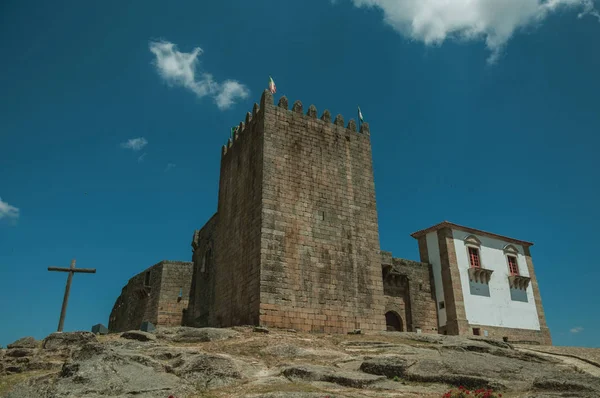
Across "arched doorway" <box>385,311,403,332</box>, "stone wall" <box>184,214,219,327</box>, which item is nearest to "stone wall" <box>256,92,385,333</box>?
"stone wall" <box>184,214,219,327</box>

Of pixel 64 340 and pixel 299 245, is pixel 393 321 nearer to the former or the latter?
pixel 299 245

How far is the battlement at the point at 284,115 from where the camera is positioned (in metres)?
18.3

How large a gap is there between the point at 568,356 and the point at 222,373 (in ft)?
39.6

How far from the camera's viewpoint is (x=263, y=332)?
14.1 metres

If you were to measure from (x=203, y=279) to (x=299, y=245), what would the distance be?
35.2ft

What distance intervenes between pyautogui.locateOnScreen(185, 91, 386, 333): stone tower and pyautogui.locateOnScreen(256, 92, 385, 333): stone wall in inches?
1.5

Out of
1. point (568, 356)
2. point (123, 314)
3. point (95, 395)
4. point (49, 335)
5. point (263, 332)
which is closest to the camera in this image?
point (95, 395)

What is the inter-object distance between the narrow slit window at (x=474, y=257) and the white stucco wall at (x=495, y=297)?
303 millimetres

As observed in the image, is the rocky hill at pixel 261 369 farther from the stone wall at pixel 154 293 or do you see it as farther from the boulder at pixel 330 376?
the stone wall at pixel 154 293

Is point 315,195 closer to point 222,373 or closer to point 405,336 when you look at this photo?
point 405,336

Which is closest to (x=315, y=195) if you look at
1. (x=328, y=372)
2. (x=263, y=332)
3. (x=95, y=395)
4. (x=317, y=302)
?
(x=317, y=302)

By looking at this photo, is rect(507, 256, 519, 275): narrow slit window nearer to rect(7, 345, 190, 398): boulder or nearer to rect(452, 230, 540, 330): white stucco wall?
rect(452, 230, 540, 330): white stucco wall

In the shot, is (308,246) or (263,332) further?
(308,246)

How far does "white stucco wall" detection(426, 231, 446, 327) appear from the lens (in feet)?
87.5
